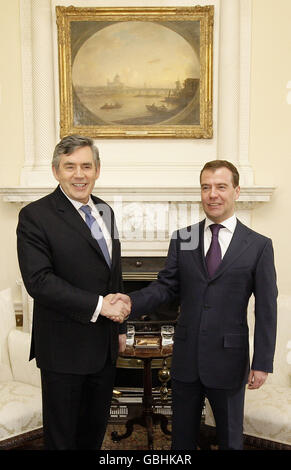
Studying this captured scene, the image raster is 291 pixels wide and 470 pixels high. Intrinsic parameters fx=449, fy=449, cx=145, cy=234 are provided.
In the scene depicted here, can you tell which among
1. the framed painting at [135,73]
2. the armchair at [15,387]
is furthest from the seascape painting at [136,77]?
the armchair at [15,387]

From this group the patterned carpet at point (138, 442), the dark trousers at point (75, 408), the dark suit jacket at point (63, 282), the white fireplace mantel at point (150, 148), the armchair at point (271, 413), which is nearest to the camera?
the dark suit jacket at point (63, 282)

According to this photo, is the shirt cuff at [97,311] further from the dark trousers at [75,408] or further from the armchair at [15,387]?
the armchair at [15,387]

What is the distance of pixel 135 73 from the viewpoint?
419cm

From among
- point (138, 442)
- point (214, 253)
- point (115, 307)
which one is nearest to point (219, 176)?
point (214, 253)

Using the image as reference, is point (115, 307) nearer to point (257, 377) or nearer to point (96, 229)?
point (96, 229)

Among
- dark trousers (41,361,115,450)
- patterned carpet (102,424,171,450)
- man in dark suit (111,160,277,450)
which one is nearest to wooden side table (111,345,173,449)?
patterned carpet (102,424,171,450)

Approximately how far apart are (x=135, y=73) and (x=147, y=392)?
2811 millimetres

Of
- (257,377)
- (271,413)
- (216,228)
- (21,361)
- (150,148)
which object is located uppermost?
(150,148)

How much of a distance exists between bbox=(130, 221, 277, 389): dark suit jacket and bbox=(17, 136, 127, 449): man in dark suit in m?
0.34

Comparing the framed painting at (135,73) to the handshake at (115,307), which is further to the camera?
the framed painting at (135,73)

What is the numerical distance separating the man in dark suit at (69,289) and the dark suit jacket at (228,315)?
34 centimetres

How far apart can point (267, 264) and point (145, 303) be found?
2.16ft

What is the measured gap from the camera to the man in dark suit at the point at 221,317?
6.66 feet

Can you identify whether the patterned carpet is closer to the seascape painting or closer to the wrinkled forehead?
the wrinkled forehead
